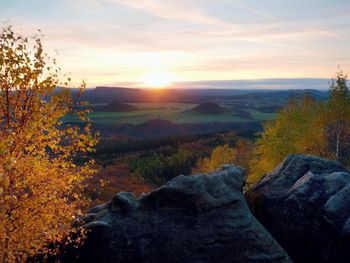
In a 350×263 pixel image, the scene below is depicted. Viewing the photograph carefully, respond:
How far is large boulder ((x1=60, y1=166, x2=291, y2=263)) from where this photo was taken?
929 inches

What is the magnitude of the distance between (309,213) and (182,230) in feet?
27.0

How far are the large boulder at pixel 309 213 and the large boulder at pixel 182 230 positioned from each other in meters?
1.94

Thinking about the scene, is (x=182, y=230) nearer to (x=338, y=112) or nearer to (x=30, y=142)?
(x=30, y=142)

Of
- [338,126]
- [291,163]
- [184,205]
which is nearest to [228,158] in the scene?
[338,126]

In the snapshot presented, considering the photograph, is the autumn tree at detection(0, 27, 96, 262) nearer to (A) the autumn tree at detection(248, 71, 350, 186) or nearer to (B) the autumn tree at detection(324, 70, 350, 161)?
(A) the autumn tree at detection(248, 71, 350, 186)

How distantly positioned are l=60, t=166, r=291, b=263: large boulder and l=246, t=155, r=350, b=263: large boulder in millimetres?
1940

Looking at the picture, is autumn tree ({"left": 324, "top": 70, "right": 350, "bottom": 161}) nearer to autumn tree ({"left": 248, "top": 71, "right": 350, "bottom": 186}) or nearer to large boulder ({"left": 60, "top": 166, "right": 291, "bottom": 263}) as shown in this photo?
autumn tree ({"left": 248, "top": 71, "right": 350, "bottom": 186})

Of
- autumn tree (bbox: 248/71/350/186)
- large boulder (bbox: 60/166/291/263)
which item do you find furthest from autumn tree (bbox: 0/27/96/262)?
autumn tree (bbox: 248/71/350/186)

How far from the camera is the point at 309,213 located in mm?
24891

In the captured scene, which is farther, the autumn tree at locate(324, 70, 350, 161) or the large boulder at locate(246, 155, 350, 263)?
the autumn tree at locate(324, 70, 350, 161)

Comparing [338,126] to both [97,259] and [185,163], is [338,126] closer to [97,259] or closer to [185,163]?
[97,259]

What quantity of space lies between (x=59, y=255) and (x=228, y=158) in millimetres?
68295

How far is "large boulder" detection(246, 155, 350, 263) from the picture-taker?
2372 cm

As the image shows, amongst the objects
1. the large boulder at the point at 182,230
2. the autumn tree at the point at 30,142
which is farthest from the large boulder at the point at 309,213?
the autumn tree at the point at 30,142
